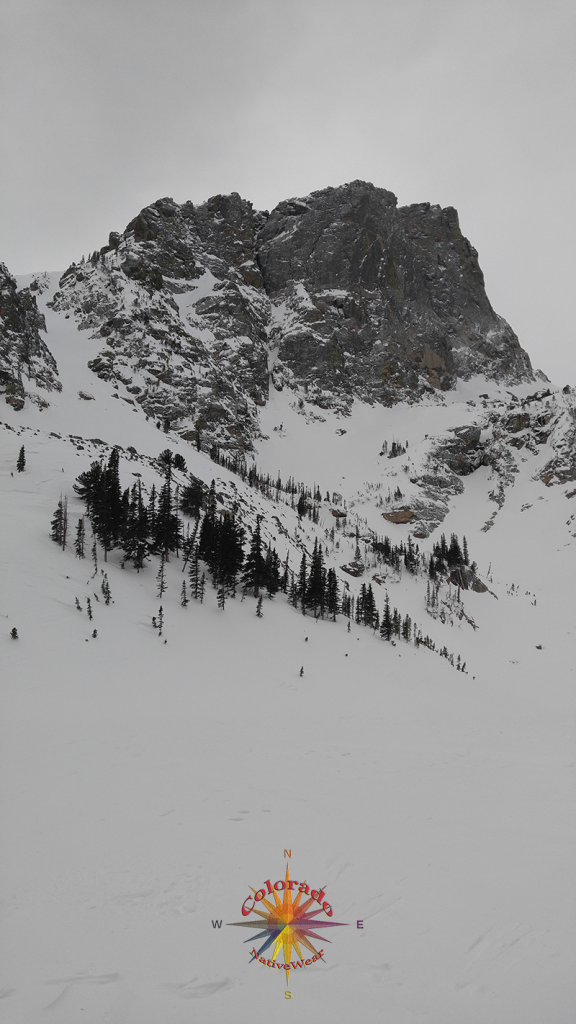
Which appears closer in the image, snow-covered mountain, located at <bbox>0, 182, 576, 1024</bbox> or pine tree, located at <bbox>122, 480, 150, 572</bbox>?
snow-covered mountain, located at <bbox>0, 182, 576, 1024</bbox>

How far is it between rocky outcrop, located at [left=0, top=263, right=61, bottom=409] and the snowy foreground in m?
63.8

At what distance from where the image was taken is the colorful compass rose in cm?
632

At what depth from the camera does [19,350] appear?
94.8m

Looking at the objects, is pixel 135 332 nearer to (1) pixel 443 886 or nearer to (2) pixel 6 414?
(2) pixel 6 414

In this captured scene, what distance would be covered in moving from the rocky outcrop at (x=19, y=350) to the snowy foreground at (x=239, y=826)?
6379 cm

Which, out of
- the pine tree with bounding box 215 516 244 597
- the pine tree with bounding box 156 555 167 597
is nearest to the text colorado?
the pine tree with bounding box 156 555 167 597

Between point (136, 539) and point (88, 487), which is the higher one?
point (88, 487)

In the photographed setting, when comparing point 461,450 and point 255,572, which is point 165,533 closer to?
point 255,572

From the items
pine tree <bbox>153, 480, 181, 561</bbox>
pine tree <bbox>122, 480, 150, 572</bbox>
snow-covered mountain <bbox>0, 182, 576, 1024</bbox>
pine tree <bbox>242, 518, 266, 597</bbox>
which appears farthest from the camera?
pine tree <bbox>242, 518, 266, 597</bbox>

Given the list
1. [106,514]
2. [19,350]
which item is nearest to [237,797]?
[106,514]

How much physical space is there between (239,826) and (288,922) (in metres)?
2.80

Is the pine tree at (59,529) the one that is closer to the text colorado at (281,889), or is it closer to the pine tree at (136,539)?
the pine tree at (136,539)

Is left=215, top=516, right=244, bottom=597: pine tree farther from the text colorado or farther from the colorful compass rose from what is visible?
the colorful compass rose

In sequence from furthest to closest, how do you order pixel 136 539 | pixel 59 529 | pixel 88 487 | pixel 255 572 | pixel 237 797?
pixel 255 572 → pixel 88 487 → pixel 136 539 → pixel 59 529 → pixel 237 797
